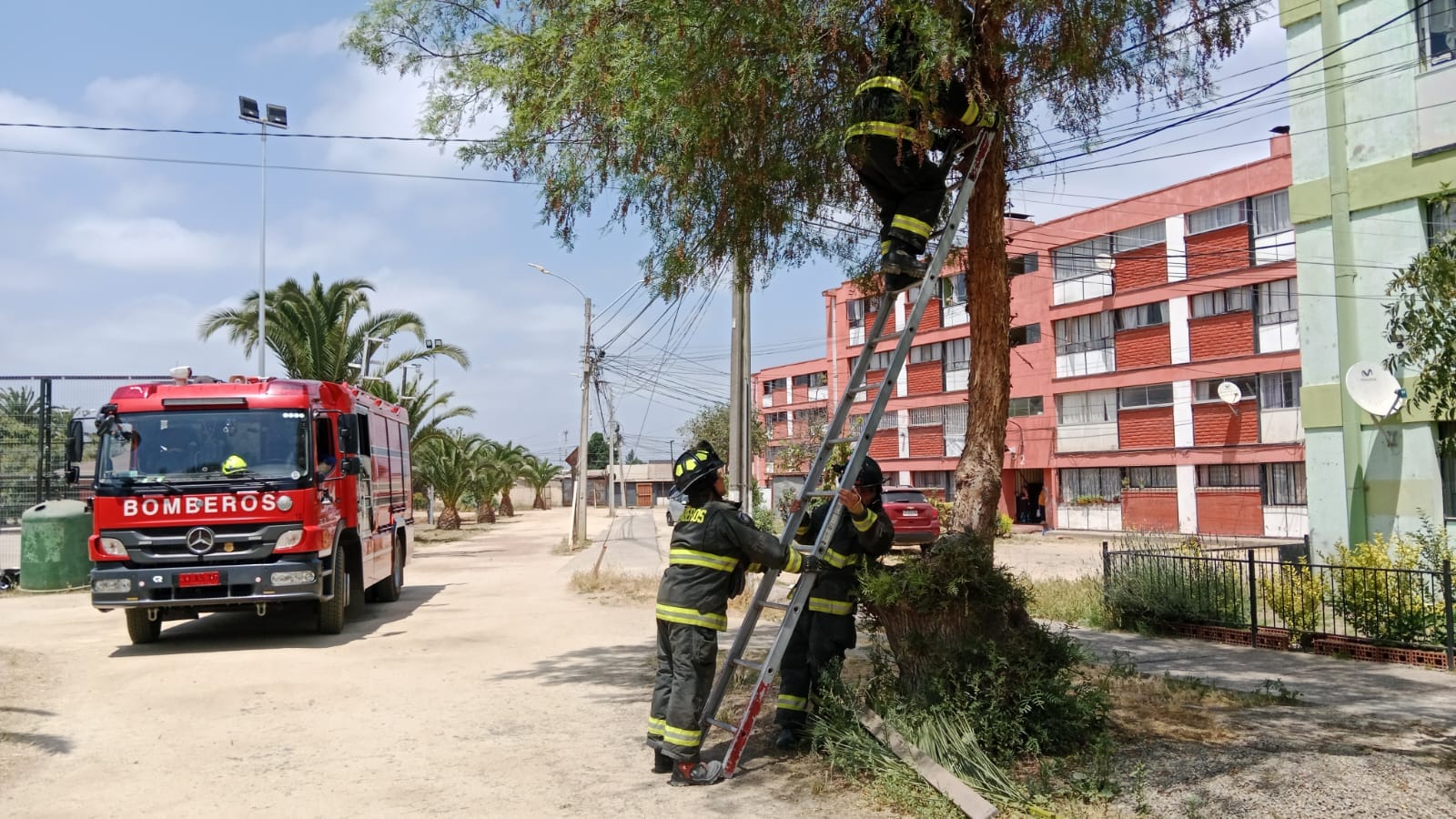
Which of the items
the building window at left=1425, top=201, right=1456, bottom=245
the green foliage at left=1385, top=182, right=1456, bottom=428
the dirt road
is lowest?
the dirt road

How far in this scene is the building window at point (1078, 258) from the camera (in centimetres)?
3816

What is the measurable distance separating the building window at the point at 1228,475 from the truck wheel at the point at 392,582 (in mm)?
26981

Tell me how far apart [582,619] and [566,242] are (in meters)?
6.48

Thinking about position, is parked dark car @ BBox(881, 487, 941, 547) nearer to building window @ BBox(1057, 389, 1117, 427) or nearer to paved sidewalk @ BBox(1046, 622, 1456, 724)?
paved sidewalk @ BBox(1046, 622, 1456, 724)

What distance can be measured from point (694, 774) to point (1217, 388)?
32742 mm

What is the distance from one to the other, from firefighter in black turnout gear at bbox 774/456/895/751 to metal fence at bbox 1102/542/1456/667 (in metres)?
6.25

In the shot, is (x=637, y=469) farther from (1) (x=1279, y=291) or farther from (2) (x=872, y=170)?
(2) (x=872, y=170)

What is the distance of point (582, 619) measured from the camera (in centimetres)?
1355

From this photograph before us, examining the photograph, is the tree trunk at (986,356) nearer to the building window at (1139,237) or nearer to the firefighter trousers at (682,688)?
the firefighter trousers at (682,688)

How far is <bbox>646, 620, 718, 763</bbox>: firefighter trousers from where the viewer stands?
5992mm

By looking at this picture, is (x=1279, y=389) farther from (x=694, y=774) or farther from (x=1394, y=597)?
(x=694, y=774)

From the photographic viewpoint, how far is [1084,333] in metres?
39.8

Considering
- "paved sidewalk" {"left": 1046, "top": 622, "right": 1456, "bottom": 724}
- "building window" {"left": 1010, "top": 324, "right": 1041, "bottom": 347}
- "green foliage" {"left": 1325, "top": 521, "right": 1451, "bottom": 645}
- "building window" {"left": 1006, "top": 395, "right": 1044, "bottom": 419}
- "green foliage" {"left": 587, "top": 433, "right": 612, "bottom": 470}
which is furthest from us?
"green foliage" {"left": 587, "top": 433, "right": 612, "bottom": 470}

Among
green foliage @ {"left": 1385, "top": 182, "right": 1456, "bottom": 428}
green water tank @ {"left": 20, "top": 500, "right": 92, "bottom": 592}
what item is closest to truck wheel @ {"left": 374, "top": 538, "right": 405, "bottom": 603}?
green water tank @ {"left": 20, "top": 500, "right": 92, "bottom": 592}
